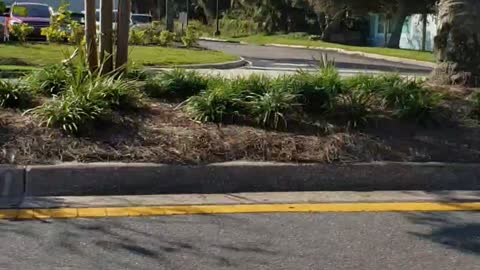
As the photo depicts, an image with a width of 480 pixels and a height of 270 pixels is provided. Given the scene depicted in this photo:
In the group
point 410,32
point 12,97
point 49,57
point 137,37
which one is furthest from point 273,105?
point 410,32

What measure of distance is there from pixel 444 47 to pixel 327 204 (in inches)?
144

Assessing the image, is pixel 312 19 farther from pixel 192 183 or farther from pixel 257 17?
pixel 192 183

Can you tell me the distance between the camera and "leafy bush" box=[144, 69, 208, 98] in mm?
7977

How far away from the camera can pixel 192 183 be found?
6258 millimetres

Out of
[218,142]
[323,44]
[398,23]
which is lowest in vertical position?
[218,142]

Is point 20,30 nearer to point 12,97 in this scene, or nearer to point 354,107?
point 12,97

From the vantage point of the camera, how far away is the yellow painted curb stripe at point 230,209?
5477 millimetres

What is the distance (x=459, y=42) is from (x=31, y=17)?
22.6 meters

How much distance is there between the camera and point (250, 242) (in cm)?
505

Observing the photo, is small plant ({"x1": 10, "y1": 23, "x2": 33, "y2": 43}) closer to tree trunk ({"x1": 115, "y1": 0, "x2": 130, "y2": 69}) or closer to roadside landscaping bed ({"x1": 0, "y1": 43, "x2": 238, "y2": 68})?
roadside landscaping bed ({"x1": 0, "y1": 43, "x2": 238, "y2": 68})

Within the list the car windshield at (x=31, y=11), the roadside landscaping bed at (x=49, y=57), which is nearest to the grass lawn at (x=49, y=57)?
the roadside landscaping bed at (x=49, y=57)

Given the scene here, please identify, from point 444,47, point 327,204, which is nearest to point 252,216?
point 327,204

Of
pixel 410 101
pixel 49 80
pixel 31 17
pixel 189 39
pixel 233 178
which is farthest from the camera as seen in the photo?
pixel 189 39

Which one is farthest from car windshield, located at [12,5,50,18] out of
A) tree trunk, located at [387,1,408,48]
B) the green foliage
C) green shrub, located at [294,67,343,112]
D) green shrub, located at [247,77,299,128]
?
green shrub, located at [247,77,299,128]
